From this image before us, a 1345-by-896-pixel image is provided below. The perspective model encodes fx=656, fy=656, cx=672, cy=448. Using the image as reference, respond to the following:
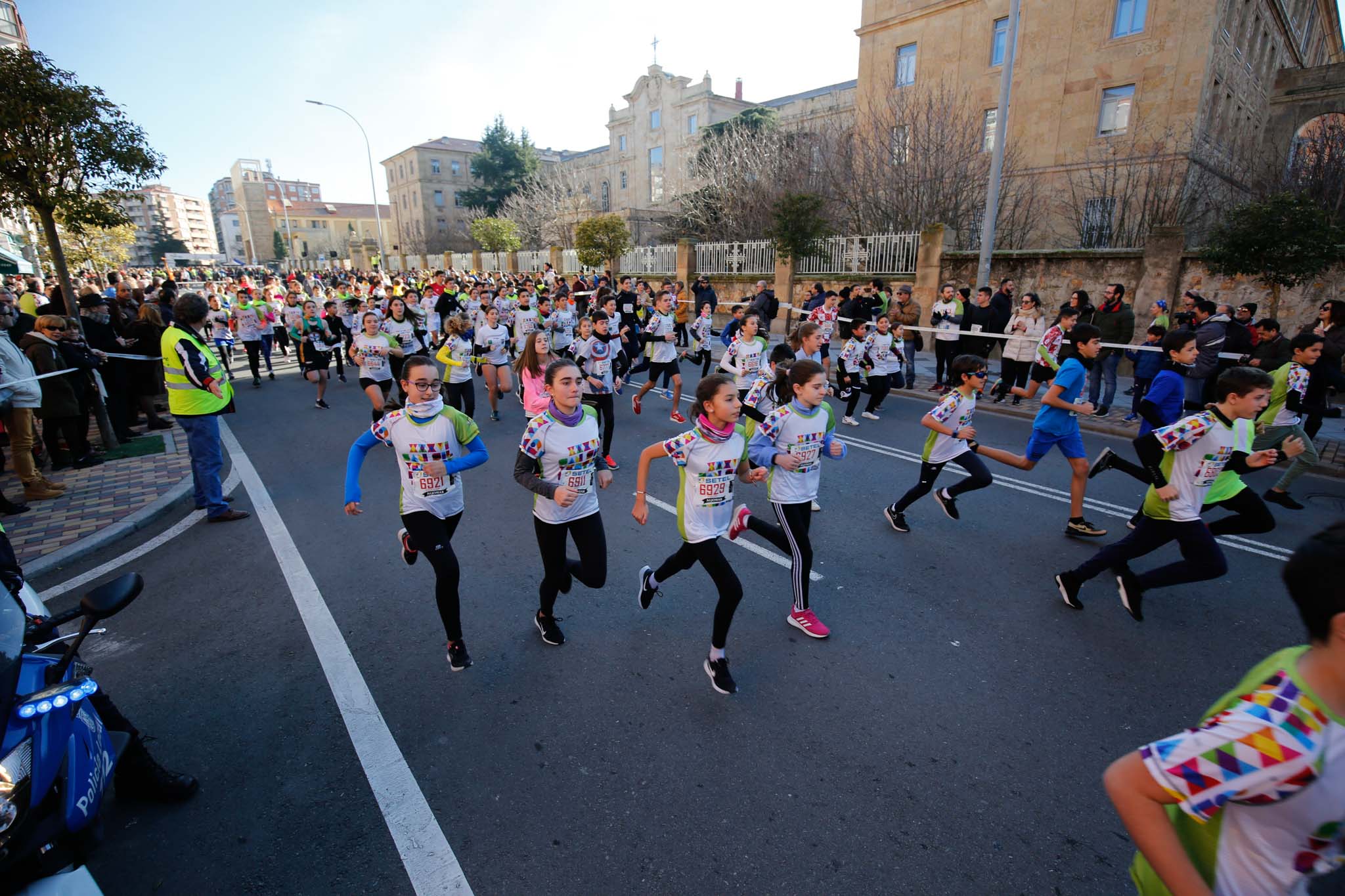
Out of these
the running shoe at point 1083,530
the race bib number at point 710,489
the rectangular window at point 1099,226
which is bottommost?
the running shoe at point 1083,530

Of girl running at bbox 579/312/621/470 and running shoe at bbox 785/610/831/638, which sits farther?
girl running at bbox 579/312/621/470

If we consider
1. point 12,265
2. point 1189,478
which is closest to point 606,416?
point 1189,478

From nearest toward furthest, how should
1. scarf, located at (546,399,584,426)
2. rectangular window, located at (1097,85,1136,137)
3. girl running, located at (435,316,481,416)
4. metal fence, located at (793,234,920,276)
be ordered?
scarf, located at (546,399,584,426)
girl running, located at (435,316,481,416)
metal fence, located at (793,234,920,276)
rectangular window, located at (1097,85,1136,137)

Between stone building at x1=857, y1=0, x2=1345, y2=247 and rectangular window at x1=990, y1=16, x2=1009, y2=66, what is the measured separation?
39 mm

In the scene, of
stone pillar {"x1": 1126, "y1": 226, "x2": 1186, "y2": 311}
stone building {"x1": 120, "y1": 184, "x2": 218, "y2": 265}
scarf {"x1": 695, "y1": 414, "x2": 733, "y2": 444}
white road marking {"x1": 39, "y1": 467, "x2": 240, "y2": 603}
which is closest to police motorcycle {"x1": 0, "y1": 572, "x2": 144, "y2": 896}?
scarf {"x1": 695, "y1": 414, "x2": 733, "y2": 444}

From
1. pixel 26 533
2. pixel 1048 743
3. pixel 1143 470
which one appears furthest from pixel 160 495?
pixel 1143 470

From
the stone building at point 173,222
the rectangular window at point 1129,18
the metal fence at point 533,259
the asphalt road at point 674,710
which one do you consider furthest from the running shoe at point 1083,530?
the stone building at point 173,222

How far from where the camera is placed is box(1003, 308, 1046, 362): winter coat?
11.8 m

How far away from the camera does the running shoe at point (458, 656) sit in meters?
4.20

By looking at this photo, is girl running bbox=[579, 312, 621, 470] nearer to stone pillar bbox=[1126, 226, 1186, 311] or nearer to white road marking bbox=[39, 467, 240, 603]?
white road marking bbox=[39, 467, 240, 603]

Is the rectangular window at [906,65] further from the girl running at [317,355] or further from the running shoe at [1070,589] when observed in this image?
the running shoe at [1070,589]

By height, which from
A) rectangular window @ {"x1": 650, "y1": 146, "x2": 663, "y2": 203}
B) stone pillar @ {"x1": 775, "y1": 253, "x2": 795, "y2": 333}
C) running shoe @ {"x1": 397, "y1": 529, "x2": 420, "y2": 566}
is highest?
rectangular window @ {"x1": 650, "y1": 146, "x2": 663, "y2": 203}

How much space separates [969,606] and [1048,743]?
4.82 ft

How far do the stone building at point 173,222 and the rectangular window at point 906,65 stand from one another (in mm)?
118212
